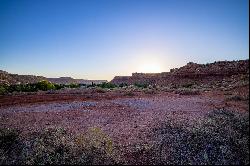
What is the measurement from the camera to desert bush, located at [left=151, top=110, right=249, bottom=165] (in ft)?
26.3

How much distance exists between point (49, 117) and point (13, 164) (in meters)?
4.74

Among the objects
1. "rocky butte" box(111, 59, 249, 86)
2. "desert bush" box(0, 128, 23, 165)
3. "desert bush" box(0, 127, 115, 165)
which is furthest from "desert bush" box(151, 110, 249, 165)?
"rocky butte" box(111, 59, 249, 86)

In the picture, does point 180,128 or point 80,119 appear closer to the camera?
point 180,128

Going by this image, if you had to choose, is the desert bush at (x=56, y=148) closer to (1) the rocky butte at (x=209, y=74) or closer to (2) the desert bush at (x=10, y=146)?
(2) the desert bush at (x=10, y=146)

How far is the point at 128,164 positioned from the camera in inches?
328

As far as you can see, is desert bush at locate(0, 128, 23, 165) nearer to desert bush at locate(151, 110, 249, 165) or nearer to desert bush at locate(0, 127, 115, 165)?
desert bush at locate(0, 127, 115, 165)

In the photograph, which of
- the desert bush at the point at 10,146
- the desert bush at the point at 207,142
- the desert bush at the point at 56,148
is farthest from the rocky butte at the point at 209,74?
the desert bush at the point at 10,146

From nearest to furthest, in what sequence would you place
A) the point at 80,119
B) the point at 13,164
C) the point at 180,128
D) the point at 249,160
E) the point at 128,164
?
the point at 249,160 → the point at 128,164 → the point at 13,164 → the point at 180,128 → the point at 80,119

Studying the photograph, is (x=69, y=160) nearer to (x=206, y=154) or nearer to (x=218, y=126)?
(x=206, y=154)

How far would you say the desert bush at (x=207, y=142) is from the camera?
802 centimetres

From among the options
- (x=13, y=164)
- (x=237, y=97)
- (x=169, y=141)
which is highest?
(x=237, y=97)

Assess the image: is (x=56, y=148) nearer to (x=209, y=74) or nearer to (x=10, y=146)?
(x=10, y=146)

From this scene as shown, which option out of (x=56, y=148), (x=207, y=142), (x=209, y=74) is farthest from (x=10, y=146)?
(x=209, y=74)

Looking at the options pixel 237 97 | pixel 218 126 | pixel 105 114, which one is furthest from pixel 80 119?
pixel 237 97
